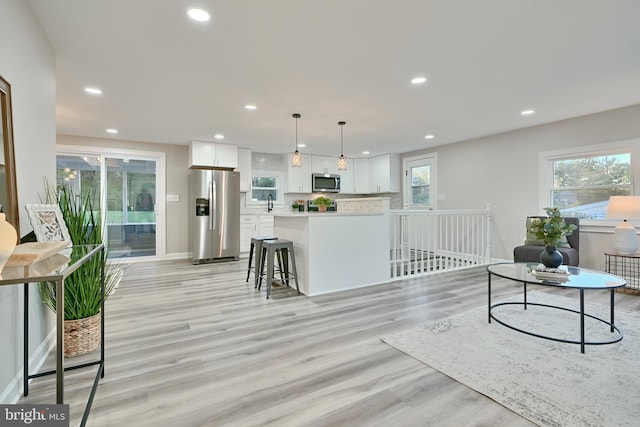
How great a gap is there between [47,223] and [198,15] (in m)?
1.66

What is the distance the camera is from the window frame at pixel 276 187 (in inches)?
269

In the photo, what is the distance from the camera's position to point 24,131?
6.13ft

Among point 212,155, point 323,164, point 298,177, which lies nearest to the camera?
point 212,155

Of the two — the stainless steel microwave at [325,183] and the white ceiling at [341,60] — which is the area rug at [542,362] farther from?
the stainless steel microwave at [325,183]

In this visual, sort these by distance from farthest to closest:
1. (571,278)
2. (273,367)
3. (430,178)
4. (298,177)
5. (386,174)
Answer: (386,174) → (298,177) → (430,178) → (571,278) → (273,367)

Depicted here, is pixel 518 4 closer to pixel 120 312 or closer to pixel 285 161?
pixel 120 312

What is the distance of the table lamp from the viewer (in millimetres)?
3535

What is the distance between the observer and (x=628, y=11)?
2.05 meters

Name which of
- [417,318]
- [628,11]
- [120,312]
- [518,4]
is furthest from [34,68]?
[628,11]

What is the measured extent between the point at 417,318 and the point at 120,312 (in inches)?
116

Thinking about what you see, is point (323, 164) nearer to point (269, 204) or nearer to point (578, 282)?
point (269, 204)

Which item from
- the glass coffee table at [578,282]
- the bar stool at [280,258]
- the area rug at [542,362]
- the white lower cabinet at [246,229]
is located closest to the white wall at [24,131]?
the bar stool at [280,258]

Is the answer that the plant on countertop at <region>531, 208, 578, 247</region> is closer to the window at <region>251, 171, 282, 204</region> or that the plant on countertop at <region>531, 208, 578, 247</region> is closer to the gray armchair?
the gray armchair

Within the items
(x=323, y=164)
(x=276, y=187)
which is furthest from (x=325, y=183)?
(x=276, y=187)
